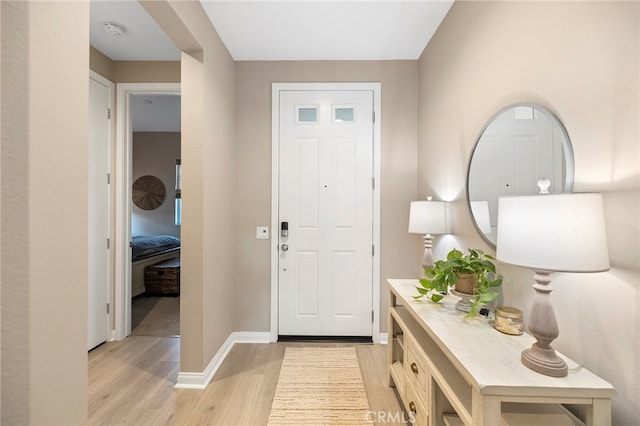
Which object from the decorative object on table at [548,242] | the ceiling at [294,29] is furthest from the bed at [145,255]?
the decorative object on table at [548,242]

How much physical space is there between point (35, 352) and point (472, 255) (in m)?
1.74

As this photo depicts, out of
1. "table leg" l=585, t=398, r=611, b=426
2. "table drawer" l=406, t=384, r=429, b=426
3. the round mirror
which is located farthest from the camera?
"table drawer" l=406, t=384, r=429, b=426

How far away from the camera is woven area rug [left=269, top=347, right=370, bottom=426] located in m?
1.70

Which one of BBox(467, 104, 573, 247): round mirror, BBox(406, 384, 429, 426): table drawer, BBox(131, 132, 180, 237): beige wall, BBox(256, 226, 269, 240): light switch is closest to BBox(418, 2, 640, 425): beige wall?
BBox(467, 104, 573, 247): round mirror

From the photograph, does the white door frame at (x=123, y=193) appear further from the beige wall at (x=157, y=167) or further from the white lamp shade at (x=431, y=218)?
the beige wall at (x=157, y=167)

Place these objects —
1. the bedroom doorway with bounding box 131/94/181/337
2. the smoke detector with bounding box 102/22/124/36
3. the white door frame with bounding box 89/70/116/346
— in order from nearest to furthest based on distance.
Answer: the smoke detector with bounding box 102/22/124/36 < the white door frame with bounding box 89/70/116/346 < the bedroom doorway with bounding box 131/94/181/337

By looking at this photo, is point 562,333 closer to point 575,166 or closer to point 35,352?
point 575,166

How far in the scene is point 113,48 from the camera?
2490 mm

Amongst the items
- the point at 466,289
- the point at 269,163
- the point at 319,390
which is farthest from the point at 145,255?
the point at 466,289

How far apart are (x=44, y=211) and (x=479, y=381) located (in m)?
1.36

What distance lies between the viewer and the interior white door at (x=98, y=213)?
2.49 m

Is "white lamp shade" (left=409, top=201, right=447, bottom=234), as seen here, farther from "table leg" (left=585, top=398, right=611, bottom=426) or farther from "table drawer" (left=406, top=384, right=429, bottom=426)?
"table leg" (left=585, top=398, right=611, bottom=426)

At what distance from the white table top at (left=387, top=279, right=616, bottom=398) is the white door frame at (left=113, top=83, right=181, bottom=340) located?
276 centimetres

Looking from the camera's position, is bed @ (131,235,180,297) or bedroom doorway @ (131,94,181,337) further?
bed @ (131,235,180,297)
